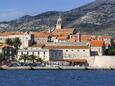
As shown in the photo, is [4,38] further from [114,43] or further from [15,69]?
[15,69]

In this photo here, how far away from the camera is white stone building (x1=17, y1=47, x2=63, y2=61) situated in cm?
12644

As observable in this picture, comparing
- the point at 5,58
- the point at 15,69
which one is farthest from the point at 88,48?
the point at 15,69

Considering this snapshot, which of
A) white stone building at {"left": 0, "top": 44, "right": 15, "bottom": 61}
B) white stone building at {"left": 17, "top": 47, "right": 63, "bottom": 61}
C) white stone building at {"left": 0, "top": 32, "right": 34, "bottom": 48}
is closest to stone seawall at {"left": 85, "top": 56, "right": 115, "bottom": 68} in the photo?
white stone building at {"left": 17, "top": 47, "right": 63, "bottom": 61}

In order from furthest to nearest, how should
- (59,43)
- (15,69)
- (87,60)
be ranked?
1. (59,43)
2. (87,60)
3. (15,69)

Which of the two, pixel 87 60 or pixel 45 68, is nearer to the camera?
pixel 45 68

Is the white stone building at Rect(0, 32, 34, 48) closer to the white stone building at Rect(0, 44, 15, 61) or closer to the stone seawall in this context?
the white stone building at Rect(0, 44, 15, 61)

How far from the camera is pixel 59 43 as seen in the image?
5418 inches

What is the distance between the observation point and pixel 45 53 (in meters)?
127

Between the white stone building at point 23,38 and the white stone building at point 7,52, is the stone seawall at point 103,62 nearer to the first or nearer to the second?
the white stone building at point 7,52

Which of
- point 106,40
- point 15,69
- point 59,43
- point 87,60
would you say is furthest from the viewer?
point 106,40

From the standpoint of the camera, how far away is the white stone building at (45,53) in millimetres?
126438

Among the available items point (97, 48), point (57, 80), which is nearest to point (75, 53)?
point (97, 48)

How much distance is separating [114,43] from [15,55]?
27.2 metres

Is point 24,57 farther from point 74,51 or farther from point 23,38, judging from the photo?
point 23,38
